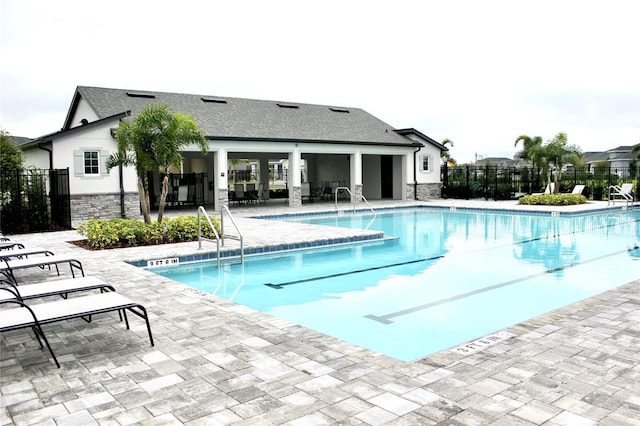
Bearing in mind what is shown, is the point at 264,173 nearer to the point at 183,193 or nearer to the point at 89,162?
the point at 183,193

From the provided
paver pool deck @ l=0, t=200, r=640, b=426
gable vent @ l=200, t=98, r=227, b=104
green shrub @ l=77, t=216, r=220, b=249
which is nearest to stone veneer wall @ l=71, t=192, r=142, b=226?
green shrub @ l=77, t=216, r=220, b=249

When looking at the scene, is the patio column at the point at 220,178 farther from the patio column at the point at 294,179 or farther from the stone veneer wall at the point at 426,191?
the stone veneer wall at the point at 426,191

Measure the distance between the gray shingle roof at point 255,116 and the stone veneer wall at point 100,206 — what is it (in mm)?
3399

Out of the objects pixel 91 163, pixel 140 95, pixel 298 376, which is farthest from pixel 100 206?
pixel 298 376

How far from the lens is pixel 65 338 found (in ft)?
15.1

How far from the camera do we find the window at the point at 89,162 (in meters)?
16.2

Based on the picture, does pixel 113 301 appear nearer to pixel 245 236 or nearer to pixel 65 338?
pixel 65 338

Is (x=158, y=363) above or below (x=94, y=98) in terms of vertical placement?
below

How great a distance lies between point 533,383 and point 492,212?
17.2m

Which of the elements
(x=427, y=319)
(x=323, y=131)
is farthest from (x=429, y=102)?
(x=427, y=319)

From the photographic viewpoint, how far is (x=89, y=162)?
1648cm

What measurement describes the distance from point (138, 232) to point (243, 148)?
971cm

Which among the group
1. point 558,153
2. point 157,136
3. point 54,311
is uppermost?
point 558,153

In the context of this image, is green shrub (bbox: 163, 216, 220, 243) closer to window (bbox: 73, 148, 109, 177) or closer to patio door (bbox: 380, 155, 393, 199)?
window (bbox: 73, 148, 109, 177)
